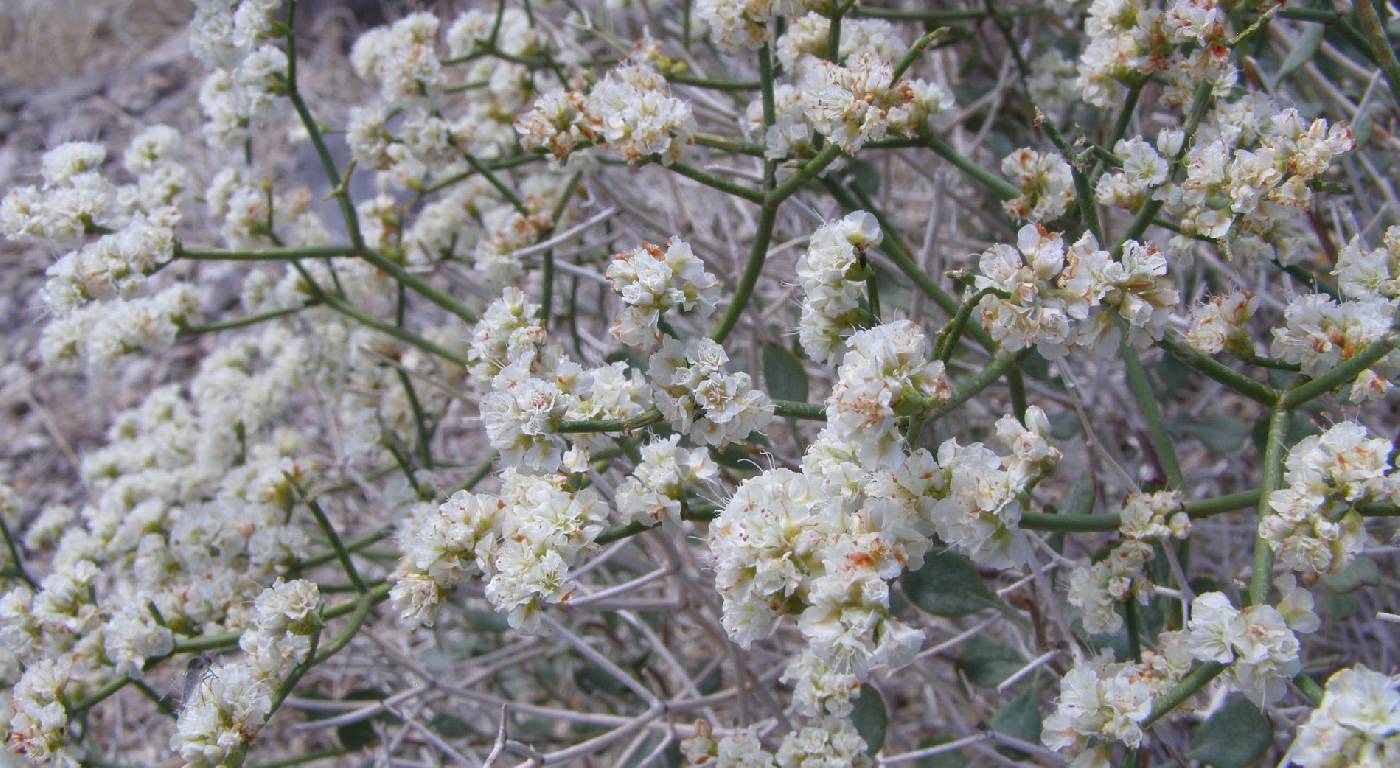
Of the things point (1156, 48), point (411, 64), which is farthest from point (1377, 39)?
point (411, 64)

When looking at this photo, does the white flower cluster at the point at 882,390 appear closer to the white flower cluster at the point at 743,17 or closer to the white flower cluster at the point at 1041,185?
the white flower cluster at the point at 1041,185

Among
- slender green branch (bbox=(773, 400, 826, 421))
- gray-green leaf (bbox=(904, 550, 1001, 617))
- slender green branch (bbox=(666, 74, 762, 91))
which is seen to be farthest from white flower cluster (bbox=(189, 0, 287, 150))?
gray-green leaf (bbox=(904, 550, 1001, 617))

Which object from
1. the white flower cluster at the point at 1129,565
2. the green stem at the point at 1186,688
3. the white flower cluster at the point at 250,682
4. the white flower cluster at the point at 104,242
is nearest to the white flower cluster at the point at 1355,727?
the green stem at the point at 1186,688

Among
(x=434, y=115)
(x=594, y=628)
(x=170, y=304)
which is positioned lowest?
(x=594, y=628)

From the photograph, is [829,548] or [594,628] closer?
[829,548]

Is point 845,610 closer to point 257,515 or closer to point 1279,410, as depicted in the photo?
point 1279,410

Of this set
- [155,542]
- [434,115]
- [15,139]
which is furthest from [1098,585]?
[15,139]

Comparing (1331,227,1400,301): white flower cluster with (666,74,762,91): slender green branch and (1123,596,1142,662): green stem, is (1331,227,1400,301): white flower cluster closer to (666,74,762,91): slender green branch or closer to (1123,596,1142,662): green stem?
(1123,596,1142,662): green stem
